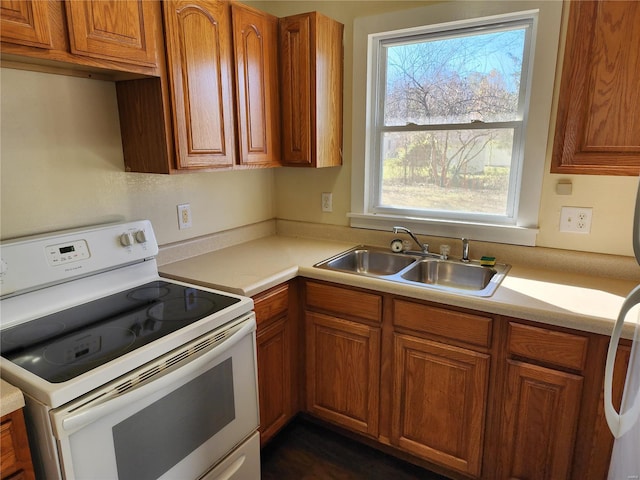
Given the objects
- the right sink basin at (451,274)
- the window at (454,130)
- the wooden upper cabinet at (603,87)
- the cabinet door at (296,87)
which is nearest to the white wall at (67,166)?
the cabinet door at (296,87)

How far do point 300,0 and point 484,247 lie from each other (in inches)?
65.0

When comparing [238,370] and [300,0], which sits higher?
[300,0]

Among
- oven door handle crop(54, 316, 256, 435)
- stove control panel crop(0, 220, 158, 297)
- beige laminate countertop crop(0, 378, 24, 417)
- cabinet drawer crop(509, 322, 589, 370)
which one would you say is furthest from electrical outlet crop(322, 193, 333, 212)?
beige laminate countertop crop(0, 378, 24, 417)

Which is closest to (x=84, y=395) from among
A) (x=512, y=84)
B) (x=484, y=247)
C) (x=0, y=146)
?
(x=0, y=146)

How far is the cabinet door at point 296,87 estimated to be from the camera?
2.03 metres

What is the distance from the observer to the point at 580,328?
54.3 inches

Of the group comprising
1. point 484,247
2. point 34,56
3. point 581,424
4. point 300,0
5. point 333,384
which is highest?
point 300,0

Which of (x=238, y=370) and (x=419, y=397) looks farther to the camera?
(x=419, y=397)

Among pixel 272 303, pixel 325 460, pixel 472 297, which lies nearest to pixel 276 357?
pixel 272 303

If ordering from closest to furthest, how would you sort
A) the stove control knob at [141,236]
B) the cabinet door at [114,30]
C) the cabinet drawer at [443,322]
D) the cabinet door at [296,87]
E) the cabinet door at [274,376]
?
the cabinet door at [114,30] < the cabinet drawer at [443,322] < the stove control knob at [141,236] < the cabinet door at [274,376] < the cabinet door at [296,87]

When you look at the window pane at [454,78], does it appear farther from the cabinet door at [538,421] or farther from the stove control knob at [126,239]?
the stove control knob at [126,239]

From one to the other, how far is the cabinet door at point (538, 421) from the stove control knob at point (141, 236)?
151 centimetres

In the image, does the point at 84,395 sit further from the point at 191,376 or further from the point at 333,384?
the point at 333,384

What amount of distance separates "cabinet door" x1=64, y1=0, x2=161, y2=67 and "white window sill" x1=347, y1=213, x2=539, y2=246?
1.31 metres
